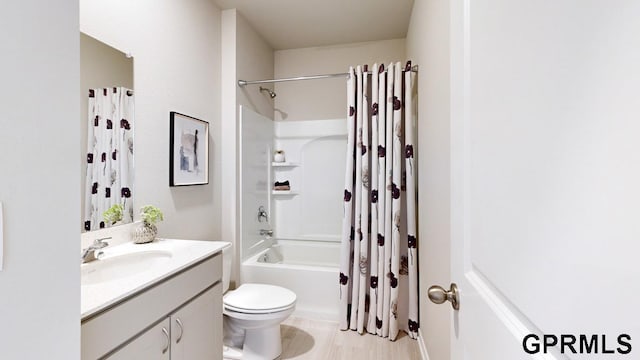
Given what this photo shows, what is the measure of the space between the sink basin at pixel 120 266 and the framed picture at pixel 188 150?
0.56 metres

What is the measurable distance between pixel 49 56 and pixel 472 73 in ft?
2.91

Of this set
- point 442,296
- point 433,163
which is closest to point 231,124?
point 433,163

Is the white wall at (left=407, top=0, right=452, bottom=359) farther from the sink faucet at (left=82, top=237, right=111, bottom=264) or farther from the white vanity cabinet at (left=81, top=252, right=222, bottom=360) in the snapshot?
the sink faucet at (left=82, top=237, right=111, bottom=264)

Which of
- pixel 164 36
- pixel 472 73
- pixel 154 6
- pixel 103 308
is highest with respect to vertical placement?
pixel 154 6

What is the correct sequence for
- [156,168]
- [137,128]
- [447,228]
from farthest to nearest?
[156,168]
[137,128]
[447,228]

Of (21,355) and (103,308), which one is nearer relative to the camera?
(21,355)

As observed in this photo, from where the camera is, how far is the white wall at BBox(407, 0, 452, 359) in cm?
142

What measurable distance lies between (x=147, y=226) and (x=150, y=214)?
68 millimetres

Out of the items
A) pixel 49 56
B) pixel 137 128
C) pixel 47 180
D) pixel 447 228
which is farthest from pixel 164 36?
pixel 447 228

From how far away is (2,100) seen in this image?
50cm

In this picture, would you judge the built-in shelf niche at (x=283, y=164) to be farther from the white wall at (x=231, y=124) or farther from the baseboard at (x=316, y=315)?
the baseboard at (x=316, y=315)

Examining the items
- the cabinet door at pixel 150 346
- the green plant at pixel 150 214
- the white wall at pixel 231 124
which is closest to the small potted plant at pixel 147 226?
the green plant at pixel 150 214

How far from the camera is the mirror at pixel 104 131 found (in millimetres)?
1381

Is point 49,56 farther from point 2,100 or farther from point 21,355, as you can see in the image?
point 21,355
